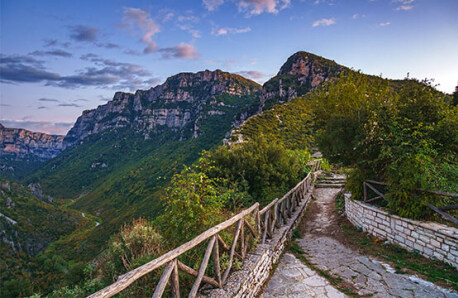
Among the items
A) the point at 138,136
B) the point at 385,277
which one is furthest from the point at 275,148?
the point at 138,136

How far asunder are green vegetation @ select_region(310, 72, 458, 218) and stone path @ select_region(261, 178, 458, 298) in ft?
6.27

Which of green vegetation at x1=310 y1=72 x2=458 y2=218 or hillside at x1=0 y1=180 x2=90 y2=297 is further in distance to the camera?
hillside at x1=0 y1=180 x2=90 y2=297

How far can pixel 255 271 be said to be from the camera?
438cm

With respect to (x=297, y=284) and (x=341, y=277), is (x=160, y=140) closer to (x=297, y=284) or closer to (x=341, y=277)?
(x=297, y=284)

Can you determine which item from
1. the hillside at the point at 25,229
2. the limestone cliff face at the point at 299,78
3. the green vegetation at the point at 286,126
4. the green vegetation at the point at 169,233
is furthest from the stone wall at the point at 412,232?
the limestone cliff face at the point at 299,78

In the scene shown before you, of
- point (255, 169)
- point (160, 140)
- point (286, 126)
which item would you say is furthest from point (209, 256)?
point (160, 140)

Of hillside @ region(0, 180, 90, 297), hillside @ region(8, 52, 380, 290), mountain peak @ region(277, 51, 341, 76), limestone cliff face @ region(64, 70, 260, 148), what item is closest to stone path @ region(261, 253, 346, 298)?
hillside @ region(8, 52, 380, 290)

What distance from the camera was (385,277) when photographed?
476 centimetres

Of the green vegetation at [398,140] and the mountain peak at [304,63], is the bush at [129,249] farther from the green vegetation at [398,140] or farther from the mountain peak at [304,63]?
the mountain peak at [304,63]

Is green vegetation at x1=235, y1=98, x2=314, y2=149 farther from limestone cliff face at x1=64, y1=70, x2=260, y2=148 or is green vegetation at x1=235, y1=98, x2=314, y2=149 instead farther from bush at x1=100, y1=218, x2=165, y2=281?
limestone cliff face at x1=64, y1=70, x2=260, y2=148

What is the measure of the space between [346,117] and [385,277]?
17.7ft

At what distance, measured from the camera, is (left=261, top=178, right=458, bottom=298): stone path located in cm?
421

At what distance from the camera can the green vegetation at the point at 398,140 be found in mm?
5902

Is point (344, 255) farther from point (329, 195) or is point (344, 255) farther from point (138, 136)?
point (138, 136)
